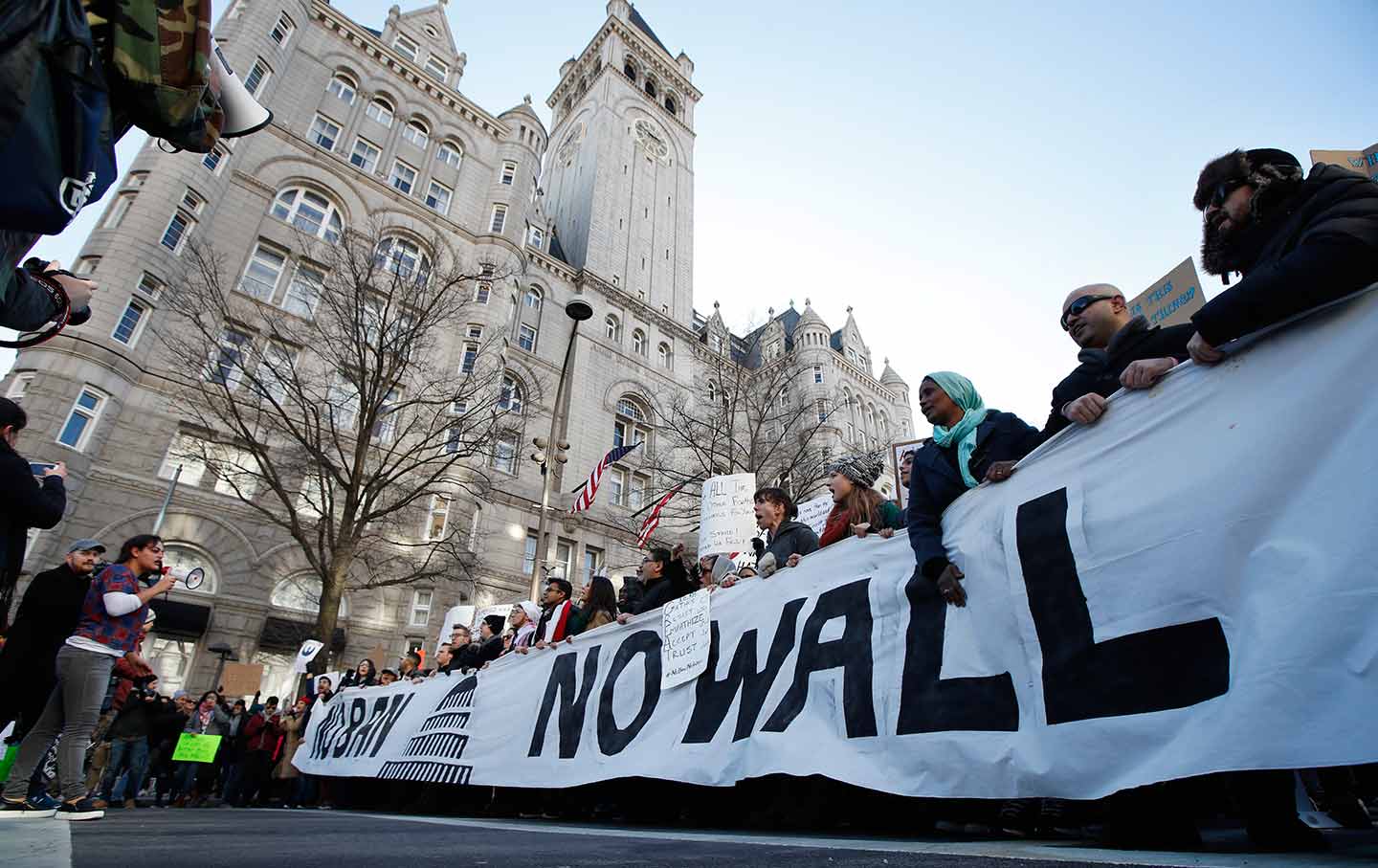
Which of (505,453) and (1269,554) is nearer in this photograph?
(1269,554)

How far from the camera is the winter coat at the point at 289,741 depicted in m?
9.92

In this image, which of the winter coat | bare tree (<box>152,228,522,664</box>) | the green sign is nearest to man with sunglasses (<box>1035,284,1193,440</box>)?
the winter coat

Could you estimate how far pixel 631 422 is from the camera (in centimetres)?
3428

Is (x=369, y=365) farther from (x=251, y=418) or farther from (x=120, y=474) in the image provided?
(x=120, y=474)

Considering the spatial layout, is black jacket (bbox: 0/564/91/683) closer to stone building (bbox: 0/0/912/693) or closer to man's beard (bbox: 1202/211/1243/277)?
man's beard (bbox: 1202/211/1243/277)

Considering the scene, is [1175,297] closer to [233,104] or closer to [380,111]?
[233,104]

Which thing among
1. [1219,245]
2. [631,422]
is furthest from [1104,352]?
[631,422]

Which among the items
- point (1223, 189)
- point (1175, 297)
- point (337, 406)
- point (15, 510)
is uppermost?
point (337, 406)

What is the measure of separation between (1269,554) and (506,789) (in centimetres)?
627

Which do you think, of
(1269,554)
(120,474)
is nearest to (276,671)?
(120,474)

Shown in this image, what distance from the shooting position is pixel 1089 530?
7.79 feet

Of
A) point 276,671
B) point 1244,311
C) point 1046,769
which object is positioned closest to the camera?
point 1244,311

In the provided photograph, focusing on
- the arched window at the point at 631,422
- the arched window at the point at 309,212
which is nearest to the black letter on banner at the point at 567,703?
the arched window at the point at 309,212

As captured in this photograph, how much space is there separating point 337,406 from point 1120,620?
18.5 meters
